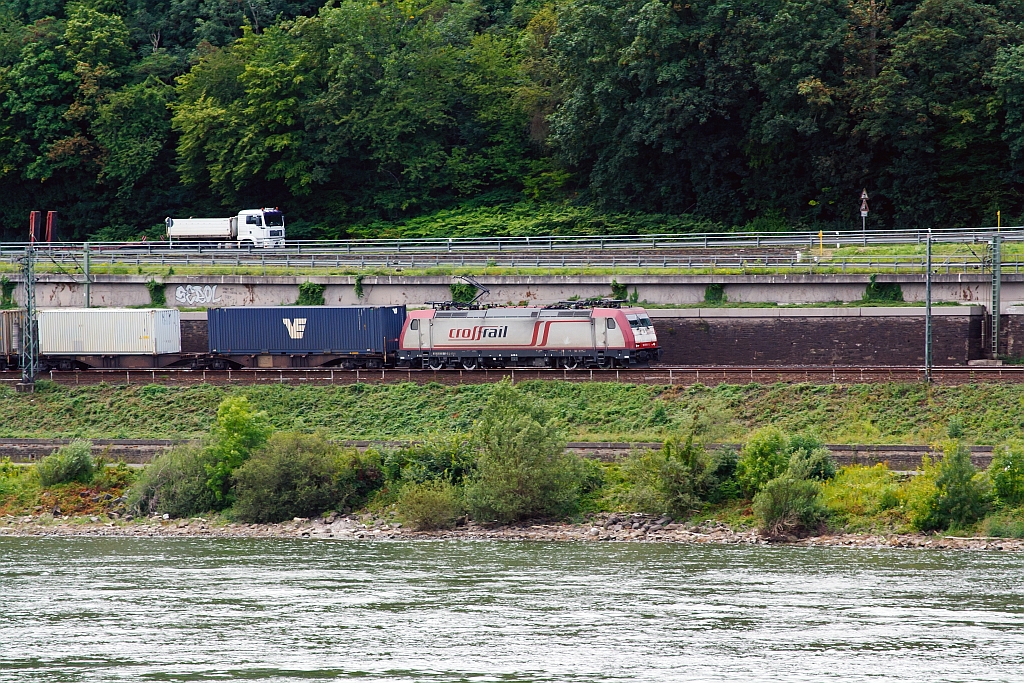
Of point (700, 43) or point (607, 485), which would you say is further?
point (700, 43)

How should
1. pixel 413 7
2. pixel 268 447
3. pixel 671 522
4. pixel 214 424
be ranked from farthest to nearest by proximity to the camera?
pixel 413 7 < pixel 214 424 < pixel 268 447 < pixel 671 522

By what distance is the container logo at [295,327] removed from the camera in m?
53.7

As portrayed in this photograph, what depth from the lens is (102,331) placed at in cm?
5412

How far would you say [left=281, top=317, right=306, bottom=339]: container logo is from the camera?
2114 inches

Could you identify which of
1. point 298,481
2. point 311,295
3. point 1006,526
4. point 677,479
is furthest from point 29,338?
point 1006,526

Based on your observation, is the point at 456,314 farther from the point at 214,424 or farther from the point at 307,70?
the point at 307,70

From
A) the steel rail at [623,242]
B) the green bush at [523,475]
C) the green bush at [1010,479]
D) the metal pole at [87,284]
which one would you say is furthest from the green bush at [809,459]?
the metal pole at [87,284]

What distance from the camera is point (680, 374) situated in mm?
48969

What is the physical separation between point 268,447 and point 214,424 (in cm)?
564

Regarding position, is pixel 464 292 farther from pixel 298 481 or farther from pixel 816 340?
pixel 298 481

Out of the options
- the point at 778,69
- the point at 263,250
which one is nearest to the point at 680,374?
the point at 778,69

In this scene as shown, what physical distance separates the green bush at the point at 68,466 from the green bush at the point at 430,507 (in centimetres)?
1075

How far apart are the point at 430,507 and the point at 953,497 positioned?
570 inches

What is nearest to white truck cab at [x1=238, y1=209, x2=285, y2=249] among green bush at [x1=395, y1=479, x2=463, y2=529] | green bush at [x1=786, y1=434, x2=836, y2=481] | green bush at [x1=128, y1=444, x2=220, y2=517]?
green bush at [x1=128, y1=444, x2=220, y2=517]
